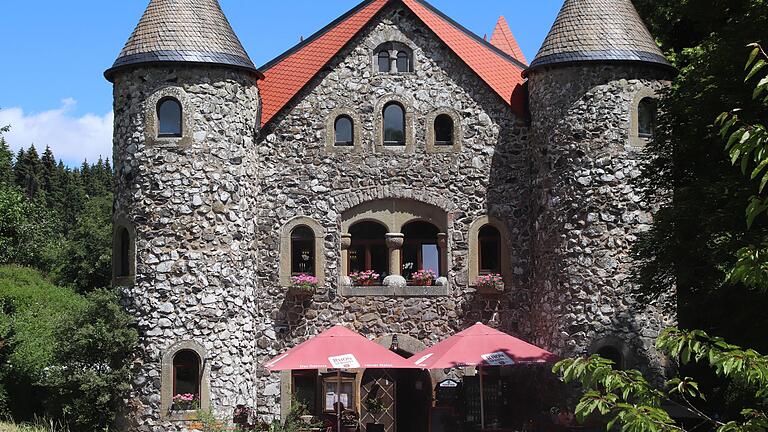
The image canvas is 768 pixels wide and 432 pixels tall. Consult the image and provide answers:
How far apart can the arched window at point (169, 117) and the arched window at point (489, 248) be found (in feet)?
24.7

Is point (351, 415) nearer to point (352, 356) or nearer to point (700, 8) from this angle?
point (352, 356)

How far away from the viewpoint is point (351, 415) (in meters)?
22.8

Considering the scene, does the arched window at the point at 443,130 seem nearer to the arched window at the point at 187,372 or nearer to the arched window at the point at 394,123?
the arched window at the point at 394,123

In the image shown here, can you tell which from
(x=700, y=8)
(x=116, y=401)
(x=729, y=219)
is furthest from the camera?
(x=116, y=401)

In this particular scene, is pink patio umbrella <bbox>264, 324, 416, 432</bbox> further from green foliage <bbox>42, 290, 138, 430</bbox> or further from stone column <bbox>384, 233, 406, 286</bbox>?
green foliage <bbox>42, 290, 138, 430</bbox>

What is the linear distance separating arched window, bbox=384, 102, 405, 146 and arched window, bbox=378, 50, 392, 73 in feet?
2.83

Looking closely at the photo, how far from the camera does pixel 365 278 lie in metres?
24.7

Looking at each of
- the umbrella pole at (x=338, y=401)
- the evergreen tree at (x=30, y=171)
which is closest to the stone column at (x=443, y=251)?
the umbrella pole at (x=338, y=401)

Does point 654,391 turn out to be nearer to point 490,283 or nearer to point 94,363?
point 490,283

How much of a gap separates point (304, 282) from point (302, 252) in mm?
905

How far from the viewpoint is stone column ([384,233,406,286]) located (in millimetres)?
24656

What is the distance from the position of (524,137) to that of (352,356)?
23.8ft

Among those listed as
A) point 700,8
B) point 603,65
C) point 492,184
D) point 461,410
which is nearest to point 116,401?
point 461,410

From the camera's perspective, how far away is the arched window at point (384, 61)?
2498cm
